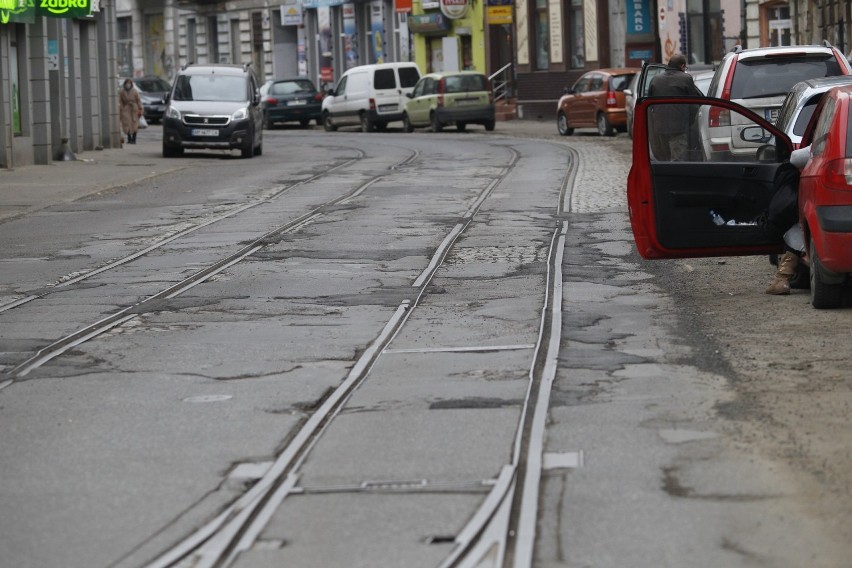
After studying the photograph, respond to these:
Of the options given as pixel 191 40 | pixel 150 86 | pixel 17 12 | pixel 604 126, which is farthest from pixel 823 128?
pixel 191 40

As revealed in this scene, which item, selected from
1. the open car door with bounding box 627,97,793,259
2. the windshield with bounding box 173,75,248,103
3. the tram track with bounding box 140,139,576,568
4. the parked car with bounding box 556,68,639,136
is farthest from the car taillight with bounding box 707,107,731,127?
the parked car with bounding box 556,68,639,136

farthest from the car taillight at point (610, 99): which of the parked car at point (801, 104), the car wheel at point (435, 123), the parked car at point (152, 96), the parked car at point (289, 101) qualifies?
the parked car at point (801, 104)

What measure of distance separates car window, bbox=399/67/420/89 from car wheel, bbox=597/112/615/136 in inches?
351

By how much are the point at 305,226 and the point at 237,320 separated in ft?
23.4

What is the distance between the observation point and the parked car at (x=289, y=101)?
53.8 metres

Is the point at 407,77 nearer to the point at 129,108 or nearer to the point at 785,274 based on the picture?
the point at 129,108

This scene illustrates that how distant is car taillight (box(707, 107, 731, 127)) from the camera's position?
12625 millimetres

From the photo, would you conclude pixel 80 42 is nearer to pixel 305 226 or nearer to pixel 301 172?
pixel 301 172

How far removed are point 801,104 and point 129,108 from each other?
101 feet

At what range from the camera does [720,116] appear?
12.7 metres

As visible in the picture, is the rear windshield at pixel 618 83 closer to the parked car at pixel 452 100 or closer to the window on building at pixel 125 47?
the parked car at pixel 452 100

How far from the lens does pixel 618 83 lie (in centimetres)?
3959

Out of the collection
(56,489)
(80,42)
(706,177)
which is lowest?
(56,489)

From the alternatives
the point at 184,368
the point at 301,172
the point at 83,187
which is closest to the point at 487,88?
the point at 301,172
